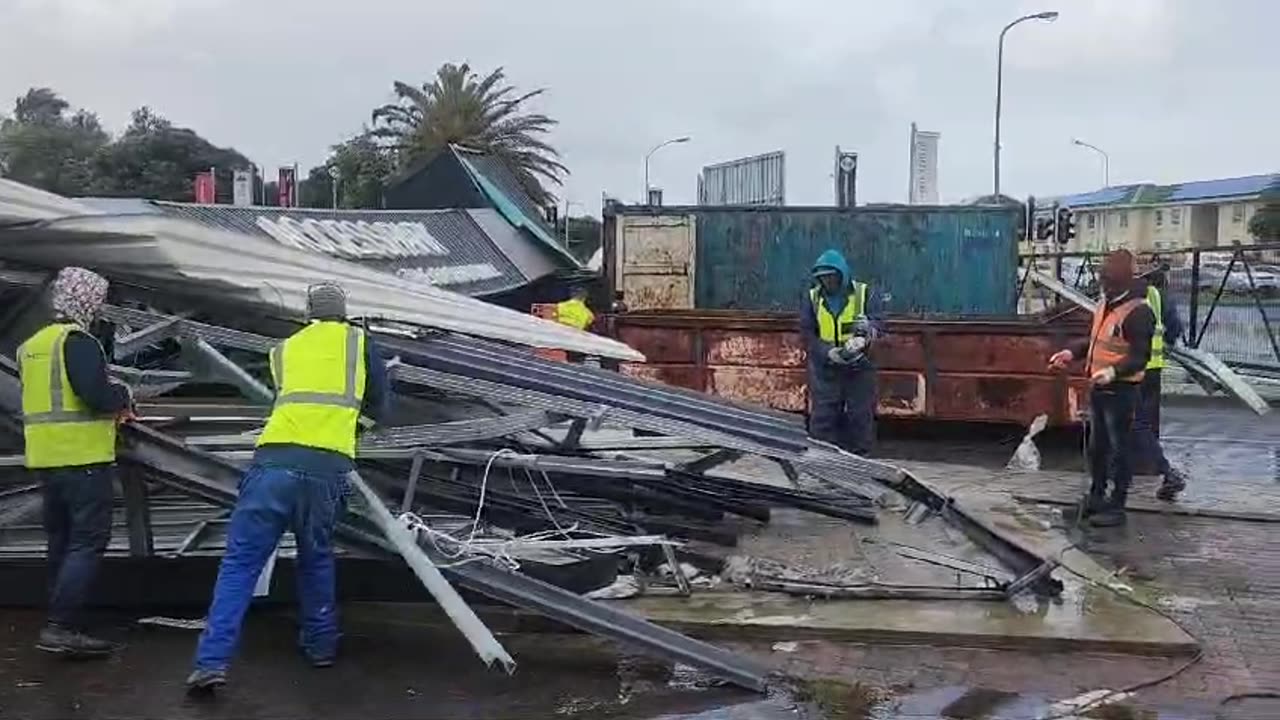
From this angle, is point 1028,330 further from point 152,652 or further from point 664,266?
point 152,652

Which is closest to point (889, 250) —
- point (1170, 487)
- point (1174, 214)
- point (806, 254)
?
point (806, 254)

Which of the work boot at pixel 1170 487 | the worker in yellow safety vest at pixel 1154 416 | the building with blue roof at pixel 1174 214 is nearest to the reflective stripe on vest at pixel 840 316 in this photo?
the worker in yellow safety vest at pixel 1154 416

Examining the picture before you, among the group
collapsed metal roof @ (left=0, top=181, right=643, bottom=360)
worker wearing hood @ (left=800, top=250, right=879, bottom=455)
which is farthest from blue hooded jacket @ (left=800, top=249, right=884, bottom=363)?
collapsed metal roof @ (left=0, top=181, right=643, bottom=360)

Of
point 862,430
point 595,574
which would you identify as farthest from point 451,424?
point 862,430

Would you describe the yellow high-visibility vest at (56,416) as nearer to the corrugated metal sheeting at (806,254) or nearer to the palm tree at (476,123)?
the corrugated metal sheeting at (806,254)

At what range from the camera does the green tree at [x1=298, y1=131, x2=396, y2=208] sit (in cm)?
3884

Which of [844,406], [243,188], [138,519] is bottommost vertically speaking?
[138,519]

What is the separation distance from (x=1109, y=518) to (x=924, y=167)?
11988 mm

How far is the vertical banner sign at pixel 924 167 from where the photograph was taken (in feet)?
65.3

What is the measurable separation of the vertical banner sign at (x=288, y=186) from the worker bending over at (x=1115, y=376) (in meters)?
15.1

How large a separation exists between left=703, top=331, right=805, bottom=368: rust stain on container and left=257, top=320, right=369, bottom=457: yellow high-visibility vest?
7632 mm

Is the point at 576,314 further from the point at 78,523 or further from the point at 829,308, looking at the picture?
the point at 78,523

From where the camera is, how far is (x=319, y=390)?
5.60 metres

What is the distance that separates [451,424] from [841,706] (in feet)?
7.99
